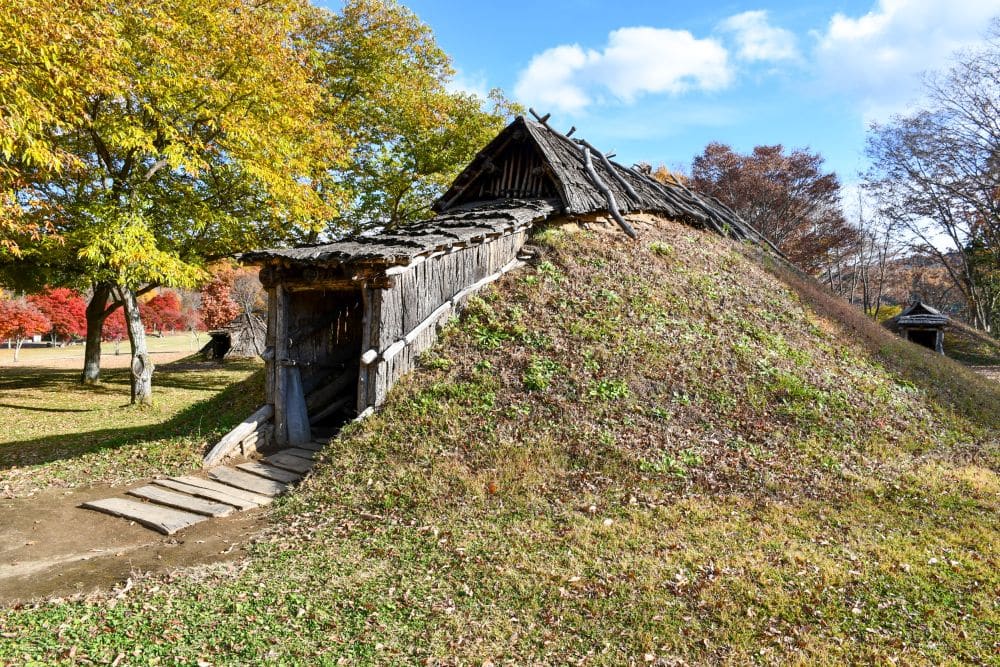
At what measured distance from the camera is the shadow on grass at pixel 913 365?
33.4 ft

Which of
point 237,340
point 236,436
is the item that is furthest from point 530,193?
point 237,340

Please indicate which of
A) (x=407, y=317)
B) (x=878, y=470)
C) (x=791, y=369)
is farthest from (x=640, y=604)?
(x=791, y=369)

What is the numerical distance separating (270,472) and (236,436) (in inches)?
44.8

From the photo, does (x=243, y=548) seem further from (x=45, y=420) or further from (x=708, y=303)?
(x=45, y=420)

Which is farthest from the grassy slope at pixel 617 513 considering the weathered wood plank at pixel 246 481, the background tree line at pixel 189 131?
the background tree line at pixel 189 131

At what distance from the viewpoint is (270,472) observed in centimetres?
776

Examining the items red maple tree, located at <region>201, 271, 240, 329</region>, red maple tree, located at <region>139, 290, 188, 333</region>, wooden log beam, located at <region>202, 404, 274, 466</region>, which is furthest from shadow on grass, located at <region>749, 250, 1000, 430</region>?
red maple tree, located at <region>139, 290, 188, 333</region>

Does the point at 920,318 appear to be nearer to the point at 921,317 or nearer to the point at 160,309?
the point at 921,317

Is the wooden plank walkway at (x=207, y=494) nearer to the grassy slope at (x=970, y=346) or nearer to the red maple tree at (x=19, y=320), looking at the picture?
the grassy slope at (x=970, y=346)

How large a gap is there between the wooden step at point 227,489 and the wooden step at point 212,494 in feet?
0.14

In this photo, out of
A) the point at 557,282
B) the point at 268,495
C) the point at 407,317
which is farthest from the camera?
the point at 557,282

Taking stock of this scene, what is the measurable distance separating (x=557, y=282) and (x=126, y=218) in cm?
883

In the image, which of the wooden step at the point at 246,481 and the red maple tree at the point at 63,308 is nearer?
the wooden step at the point at 246,481

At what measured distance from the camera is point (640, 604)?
4582mm
